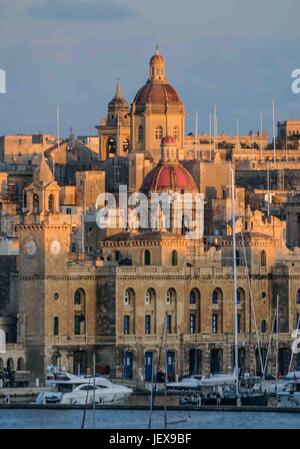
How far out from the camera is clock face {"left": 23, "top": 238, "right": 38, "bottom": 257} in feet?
376

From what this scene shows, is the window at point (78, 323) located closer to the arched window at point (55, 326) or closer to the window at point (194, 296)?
the arched window at point (55, 326)

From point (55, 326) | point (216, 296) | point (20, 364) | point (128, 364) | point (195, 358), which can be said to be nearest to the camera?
point (20, 364)

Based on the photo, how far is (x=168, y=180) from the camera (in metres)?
133

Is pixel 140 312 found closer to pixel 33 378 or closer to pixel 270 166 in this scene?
pixel 33 378

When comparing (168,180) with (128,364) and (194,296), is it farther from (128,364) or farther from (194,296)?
(128,364)

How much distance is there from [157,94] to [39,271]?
29.6m

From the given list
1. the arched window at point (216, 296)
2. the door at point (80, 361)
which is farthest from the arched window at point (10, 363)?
the arched window at point (216, 296)

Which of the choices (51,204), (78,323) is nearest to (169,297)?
(78,323)

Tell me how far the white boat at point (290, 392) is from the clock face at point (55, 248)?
426 inches

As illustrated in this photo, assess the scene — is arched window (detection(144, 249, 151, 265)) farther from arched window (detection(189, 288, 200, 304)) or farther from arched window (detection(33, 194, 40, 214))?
arched window (detection(33, 194, 40, 214))

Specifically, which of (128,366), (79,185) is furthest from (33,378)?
(79,185)

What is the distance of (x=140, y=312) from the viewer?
116m
